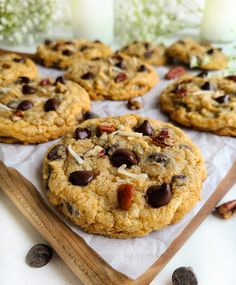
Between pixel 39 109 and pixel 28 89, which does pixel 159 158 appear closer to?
pixel 39 109

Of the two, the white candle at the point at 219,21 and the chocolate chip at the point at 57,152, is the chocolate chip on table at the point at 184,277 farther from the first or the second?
the white candle at the point at 219,21

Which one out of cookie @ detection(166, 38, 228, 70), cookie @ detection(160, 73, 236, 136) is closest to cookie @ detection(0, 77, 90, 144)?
cookie @ detection(160, 73, 236, 136)

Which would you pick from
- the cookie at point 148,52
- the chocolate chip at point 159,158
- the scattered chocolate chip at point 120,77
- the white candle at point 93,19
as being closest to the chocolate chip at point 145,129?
the chocolate chip at point 159,158

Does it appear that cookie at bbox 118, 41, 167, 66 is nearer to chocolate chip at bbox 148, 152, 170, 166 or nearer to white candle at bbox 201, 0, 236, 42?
white candle at bbox 201, 0, 236, 42

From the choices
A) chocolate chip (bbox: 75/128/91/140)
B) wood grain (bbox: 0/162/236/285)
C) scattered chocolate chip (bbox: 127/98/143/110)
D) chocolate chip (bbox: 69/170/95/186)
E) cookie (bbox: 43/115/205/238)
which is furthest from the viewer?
scattered chocolate chip (bbox: 127/98/143/110)

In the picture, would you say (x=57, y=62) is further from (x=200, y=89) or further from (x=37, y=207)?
(x=37, y=207)
